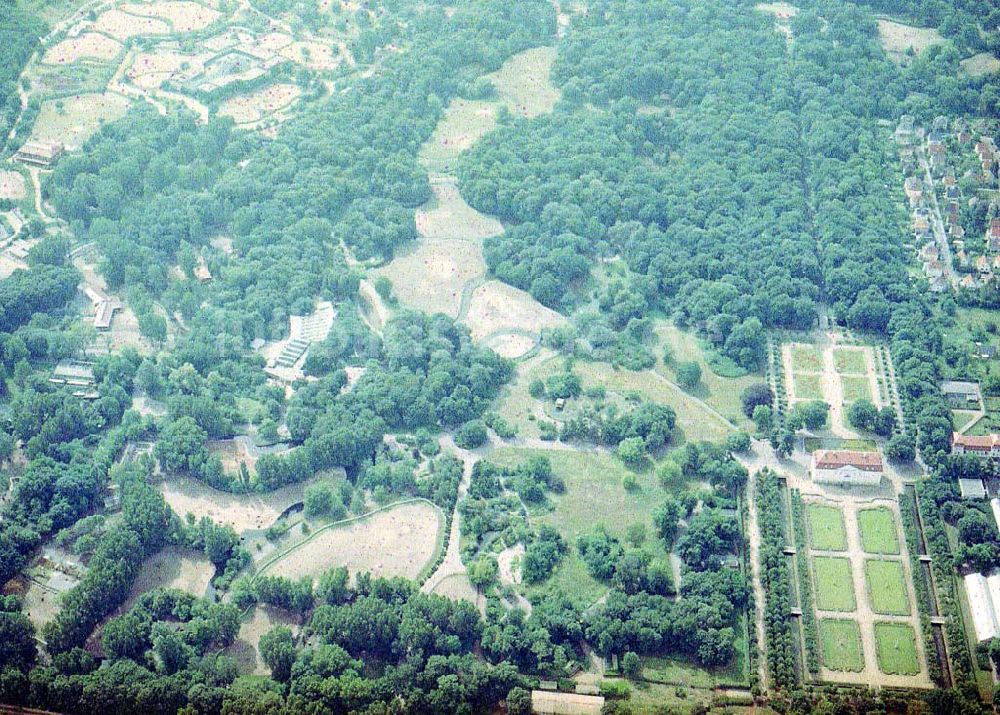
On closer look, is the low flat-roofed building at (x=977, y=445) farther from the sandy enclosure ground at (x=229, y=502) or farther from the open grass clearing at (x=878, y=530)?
the sandy enclosure ground at (x=229, y=502)

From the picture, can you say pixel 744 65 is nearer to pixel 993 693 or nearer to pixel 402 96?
pixel 402 96

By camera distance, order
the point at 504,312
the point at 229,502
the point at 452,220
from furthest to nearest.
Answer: the point at 452,220 → the point at 504,312 → the point at 229,502

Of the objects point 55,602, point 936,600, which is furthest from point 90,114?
point 936,600

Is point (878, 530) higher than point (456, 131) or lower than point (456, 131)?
higher

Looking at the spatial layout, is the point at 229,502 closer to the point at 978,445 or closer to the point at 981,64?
the point at 978,445

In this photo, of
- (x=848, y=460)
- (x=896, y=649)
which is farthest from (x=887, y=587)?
(x=848, y=460)

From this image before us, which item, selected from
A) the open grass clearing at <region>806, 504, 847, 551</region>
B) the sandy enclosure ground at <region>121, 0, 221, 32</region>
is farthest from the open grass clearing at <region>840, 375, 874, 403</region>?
the sandy enclosure ground at <region>121, 0, 221, 32</region>

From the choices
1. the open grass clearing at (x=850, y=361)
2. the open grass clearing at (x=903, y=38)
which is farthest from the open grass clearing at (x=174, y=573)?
the open grass clearing at (x=903, y=38)
